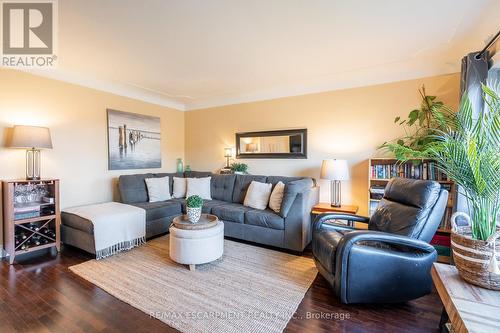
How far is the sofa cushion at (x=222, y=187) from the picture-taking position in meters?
4.07

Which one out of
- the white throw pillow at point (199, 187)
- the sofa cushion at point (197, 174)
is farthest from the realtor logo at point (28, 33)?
the sofa cushion at point (197, 174)

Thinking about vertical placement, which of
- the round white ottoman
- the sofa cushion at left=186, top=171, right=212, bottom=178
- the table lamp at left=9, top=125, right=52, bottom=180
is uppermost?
the table lamp at left=9, top=125, right=52, bottom=180

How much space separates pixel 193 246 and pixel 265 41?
2325 millimetres

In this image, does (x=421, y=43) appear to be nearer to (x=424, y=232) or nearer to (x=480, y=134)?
(x=480, y=134)

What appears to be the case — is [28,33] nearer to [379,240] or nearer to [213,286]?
[213,286]

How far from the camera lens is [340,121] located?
3.68m

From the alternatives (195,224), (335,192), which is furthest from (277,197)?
(195,224)

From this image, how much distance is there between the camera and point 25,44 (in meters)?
2.52

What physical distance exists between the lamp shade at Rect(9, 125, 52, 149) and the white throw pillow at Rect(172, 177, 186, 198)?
A: 6.22 ft

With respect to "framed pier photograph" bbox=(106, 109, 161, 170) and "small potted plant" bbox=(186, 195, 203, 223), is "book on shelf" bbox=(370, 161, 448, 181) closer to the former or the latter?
"small potted plant" bbox=(186, 195, 203, 223)

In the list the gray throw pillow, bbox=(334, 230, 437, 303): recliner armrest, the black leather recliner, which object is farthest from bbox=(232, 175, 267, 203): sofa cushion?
bbox=(334, 230, 437, 303): recliner armrest

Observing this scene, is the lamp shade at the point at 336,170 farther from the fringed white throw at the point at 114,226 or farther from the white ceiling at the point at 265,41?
the fringed white throw at the point at 114,226

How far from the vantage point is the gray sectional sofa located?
301cm

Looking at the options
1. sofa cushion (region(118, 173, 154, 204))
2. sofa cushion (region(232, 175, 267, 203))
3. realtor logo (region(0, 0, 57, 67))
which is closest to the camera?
realtor logo (region(0, 0, 57, 67))
